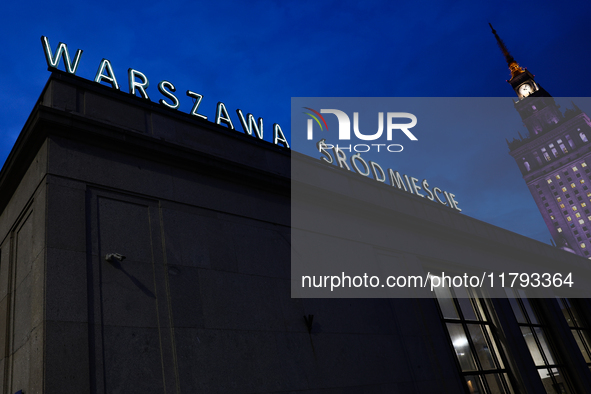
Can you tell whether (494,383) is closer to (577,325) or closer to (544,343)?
(544,343)

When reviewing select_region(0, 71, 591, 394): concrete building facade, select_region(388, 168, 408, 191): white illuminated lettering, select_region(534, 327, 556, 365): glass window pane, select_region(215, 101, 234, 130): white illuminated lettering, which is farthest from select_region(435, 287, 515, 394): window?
select_region(215, 101, 234, 130): white illuminated lettering

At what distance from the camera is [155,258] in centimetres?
1156

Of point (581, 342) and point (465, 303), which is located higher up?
point (465, 303)

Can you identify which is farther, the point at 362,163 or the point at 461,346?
the point at 362,163

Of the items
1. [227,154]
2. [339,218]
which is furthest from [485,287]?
[227,154]

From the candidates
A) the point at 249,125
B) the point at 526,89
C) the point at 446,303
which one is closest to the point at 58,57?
the point at 249,125

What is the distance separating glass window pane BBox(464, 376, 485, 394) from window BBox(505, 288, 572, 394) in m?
5.42

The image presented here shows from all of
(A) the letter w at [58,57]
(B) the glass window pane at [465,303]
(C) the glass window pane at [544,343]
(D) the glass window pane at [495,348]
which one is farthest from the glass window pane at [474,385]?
(A) the letter w at [58,57]

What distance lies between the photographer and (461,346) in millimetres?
18078

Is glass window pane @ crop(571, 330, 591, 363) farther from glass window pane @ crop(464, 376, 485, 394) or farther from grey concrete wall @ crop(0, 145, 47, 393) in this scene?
grey concrete wall @ crop(0, 145, 47, 393)

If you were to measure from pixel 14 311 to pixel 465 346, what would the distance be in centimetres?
1556

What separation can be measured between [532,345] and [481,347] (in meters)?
4.84

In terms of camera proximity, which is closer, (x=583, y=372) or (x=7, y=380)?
(x=7, y=380)

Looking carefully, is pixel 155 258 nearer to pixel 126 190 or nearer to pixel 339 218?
pixel 126 190
